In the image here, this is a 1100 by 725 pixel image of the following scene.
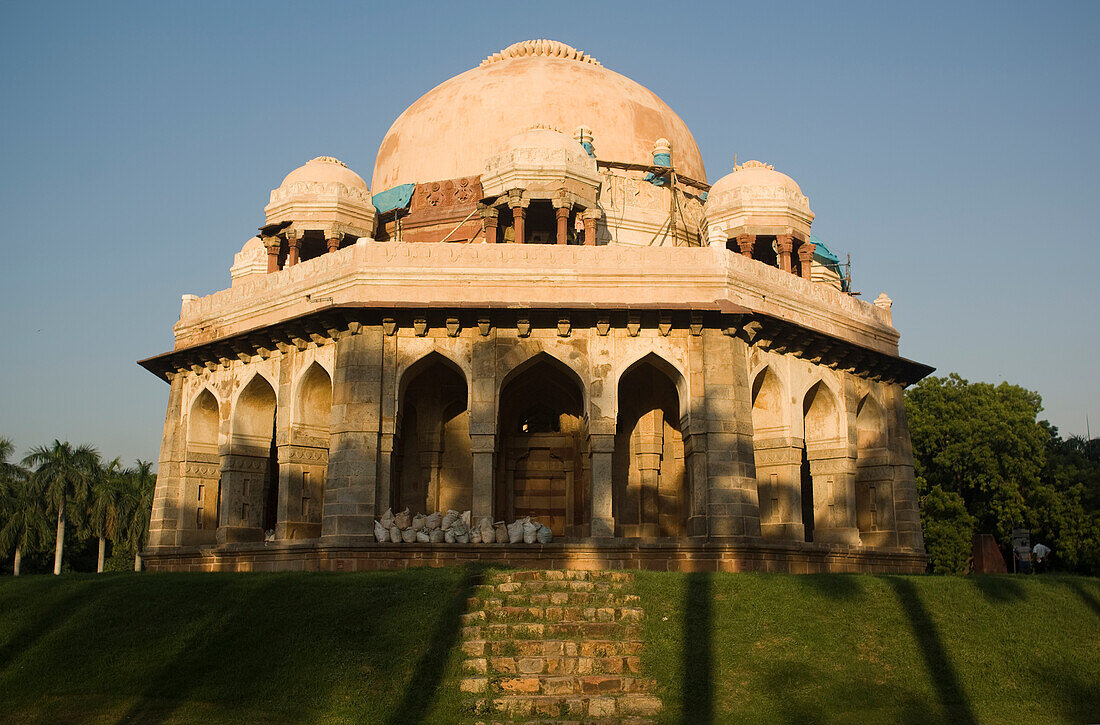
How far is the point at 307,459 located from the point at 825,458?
13012mm

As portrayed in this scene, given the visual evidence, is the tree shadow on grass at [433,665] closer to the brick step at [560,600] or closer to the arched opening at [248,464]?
the brick step at [560,600]

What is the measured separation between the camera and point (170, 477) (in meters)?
30.4

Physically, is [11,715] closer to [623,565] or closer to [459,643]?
[459,643]

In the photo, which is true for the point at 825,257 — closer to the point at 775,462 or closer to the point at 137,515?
the point at 775,462

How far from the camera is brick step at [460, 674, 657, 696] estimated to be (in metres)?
15.3

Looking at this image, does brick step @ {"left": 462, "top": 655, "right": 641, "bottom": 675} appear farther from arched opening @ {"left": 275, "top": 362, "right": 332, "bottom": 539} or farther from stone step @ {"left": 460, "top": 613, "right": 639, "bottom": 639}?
arched opening @ {"left": 275, "top": 362, "right": 332, "bottom": 539}

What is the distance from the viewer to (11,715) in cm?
1499

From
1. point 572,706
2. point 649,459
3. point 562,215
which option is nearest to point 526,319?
point 562,215

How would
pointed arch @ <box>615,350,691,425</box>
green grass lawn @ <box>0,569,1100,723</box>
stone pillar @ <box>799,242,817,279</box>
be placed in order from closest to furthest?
green grass lawn @ <box>0,569,1100,723</box> < pointed arch @ <box>615,350,691,425</box> < stone pillar @ <box>799,242,817,279</box>

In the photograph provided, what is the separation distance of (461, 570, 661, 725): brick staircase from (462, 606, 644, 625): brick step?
0.6 inches

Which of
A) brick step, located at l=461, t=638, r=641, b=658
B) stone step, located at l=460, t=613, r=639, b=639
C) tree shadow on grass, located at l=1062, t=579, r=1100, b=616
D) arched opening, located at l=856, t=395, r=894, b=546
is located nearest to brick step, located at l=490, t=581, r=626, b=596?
stone step, located at l=460, t=613, r=639, b=639

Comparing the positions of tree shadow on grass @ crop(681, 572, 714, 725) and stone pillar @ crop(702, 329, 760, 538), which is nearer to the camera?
tree shadow on grass @ crop(681, 572, 714, 725)

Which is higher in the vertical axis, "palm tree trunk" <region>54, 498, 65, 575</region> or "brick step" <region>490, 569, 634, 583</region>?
"palm tree trunk" <region>54, 498, 65, 575</region>

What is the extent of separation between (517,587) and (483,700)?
13.0ft
